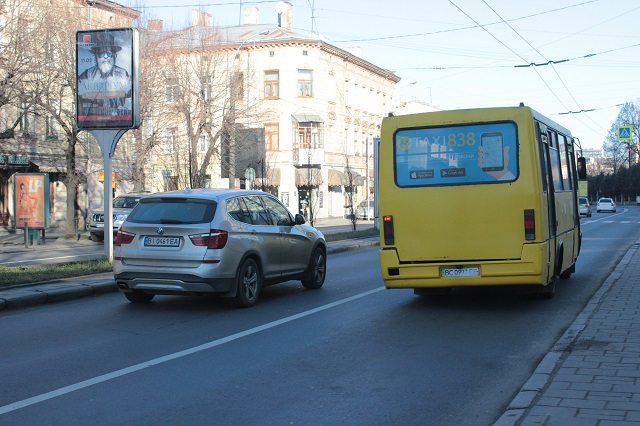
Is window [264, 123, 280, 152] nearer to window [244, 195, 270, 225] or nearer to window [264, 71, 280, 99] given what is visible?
window [264, 71, 280, 99]

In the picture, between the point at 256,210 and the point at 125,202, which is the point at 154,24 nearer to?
the point at 125,202

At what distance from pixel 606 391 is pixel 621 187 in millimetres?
126007

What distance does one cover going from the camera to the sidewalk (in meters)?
5.29

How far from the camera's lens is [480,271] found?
10.3 metres

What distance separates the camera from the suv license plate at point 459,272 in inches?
408

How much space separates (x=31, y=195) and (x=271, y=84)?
3657 cm

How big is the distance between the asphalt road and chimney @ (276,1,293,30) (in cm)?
5601

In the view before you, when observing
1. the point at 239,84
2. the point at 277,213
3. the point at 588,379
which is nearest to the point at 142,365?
the point at 588,379

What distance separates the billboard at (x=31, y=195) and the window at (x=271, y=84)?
35.8m

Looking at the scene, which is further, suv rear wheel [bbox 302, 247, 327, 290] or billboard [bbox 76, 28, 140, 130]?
billboard [bbox 76, 28, 140, 130]

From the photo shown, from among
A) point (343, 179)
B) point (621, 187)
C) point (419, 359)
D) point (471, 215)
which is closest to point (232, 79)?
point (343, 179)

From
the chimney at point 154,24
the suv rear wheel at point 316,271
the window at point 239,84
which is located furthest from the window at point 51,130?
the suv rear wheel at point 316,271

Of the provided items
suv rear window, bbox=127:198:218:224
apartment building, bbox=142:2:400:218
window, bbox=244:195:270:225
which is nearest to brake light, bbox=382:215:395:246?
window, bbox=244:195:270:225

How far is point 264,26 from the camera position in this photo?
214 ft
